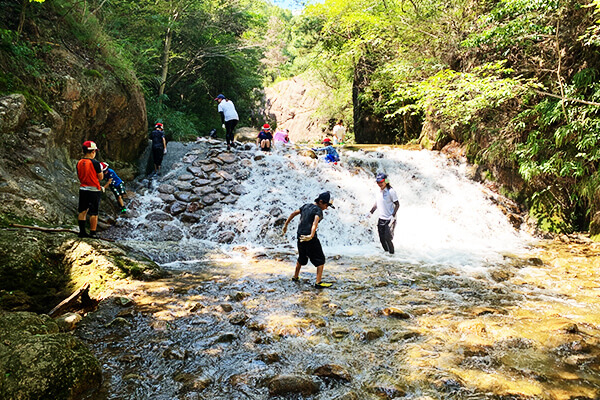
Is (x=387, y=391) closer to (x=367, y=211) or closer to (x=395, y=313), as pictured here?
(x=395, y=313)

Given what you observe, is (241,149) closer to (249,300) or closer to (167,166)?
(167,166)

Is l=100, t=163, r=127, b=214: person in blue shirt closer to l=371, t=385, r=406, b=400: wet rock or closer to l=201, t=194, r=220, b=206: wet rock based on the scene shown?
l=201, t=194, r=220, b=206: wet rock

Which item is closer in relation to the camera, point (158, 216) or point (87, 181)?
point (87, 181)

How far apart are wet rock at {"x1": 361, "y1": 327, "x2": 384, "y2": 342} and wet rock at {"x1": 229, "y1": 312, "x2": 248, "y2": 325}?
1.47 m

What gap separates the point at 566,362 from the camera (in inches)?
134

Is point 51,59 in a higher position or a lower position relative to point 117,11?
lower

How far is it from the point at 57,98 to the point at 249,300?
25.9 feet

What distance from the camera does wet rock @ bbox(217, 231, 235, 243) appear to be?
9301 millimetres

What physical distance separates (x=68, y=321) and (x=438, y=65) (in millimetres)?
13496

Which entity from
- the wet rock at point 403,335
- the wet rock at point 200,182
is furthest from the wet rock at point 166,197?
the wet rock at point 403,335

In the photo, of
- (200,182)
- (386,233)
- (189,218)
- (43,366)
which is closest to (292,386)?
(43,366)

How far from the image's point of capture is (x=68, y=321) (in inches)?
159

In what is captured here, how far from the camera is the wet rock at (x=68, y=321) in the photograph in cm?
396

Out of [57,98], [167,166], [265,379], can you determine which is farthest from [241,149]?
[265,379]
